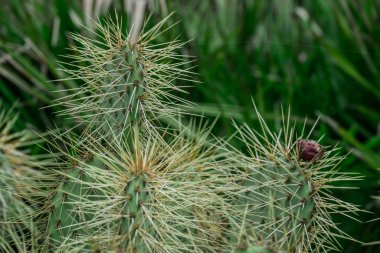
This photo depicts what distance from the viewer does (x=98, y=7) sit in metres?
3.08

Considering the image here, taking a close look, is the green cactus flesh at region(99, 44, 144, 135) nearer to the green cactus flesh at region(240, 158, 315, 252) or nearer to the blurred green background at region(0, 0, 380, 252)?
the green cactus flesh at region(240, 158, 315, 252)

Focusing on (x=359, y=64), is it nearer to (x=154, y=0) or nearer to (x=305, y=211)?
(x=154, y=0)

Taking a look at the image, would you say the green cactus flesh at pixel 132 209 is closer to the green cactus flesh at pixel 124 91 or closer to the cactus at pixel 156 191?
the cactus at pixel 156 191

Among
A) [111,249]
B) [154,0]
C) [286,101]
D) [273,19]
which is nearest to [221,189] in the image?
[111,249]

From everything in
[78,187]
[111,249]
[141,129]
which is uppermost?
[141,129]

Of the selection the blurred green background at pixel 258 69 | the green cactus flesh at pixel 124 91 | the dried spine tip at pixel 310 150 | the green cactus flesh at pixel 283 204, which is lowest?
the green cactus flesh at pixel 283 204

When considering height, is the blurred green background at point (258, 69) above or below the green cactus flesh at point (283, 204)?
above

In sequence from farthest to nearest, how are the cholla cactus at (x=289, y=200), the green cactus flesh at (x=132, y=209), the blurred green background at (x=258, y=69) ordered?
the blurred green background at (x=258, y=69)
the cholla cactus at (x=289, y=200)
the green cactus flesh at (x=132, y=209)

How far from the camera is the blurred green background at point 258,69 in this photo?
3.07m

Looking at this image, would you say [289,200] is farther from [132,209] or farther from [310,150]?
[132,209]

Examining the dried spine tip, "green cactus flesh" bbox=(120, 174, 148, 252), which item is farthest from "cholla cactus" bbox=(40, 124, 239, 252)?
the dried spine tip

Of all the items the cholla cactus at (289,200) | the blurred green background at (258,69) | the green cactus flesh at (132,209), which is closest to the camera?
the green cactus flesh at (132,209)

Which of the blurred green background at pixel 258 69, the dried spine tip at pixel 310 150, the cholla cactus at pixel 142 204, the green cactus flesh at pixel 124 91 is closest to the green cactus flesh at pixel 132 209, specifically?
the cholla cactus at pixel 142 204

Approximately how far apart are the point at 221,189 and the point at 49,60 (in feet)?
5.63
